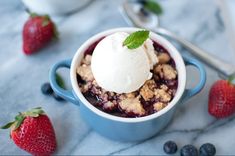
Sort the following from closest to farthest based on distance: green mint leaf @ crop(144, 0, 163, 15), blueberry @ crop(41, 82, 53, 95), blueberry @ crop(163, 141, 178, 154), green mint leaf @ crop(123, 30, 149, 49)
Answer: green mint leaf @ crop(123, 30, 149, 49) < blueberry @ crop(163, 141, 178, 154) < blueberry @ crop(41, 82, 53, 95) < green mint leaf @ crop(144, 0, 163, 15)

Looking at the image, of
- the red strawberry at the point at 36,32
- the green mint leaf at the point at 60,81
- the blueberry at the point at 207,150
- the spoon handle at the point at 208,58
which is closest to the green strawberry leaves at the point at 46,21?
the red strawberry at the point at 36,32

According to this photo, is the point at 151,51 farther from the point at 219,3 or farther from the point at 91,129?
the point at 219,3

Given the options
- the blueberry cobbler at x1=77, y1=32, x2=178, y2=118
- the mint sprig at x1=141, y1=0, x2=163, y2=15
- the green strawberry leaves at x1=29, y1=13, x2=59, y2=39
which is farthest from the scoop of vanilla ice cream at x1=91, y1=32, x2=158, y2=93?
the mint sprig at x1=141, y1=0, x2=163, y2=15

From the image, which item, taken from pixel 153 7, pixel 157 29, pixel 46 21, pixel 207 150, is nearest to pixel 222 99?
pixel 207 150

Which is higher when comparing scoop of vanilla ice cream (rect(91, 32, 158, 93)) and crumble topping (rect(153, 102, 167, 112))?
scoop of vanilla ice cream (rect(91, 32, 158, 93))

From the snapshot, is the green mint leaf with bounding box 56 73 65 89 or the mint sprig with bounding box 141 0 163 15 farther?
the mint sprig with bounding box 141 0 163 15

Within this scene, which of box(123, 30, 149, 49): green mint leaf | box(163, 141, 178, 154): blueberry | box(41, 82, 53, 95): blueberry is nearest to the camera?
box(123, 30, 149, 49): green mint leaf

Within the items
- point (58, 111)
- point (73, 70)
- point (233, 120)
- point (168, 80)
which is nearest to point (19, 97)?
point (58, 111)

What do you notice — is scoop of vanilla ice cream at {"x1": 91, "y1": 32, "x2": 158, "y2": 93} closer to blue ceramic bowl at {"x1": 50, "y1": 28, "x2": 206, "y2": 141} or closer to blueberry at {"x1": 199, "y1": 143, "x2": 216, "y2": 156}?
blue ceramic bowl at {"x1": 50, "y1": 28, "x2": 206, "y2": 141}
